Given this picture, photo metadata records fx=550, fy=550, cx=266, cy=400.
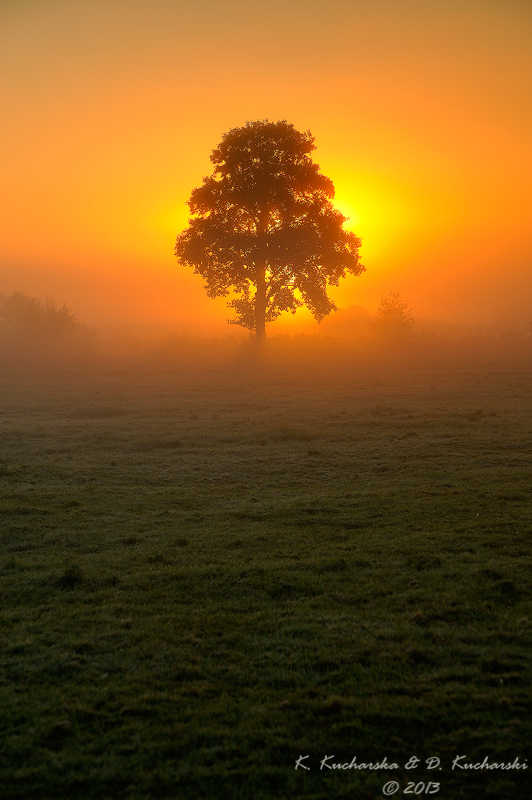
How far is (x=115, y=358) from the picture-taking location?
43.4 meters

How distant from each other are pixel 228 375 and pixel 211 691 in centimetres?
2852

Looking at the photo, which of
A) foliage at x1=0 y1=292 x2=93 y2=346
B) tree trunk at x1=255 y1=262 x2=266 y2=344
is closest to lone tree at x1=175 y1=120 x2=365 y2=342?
tree trunk at x1=255 y1=262 x2=266 y2=344

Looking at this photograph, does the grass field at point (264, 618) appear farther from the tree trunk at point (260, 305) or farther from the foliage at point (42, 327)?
the foliage at point (42, 327)

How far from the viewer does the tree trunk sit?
38.9 m

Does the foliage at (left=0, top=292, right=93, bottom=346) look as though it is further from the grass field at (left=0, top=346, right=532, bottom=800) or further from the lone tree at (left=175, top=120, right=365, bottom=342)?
the grass field at (left=0, top=346, right=532, bottom=800)

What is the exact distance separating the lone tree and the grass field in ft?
84.7

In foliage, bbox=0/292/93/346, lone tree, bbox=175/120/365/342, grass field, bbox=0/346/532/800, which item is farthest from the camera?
foliage, bbox=0/292/93/346

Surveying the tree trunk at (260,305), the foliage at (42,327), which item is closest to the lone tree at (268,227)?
the tree trunk at (260,305)

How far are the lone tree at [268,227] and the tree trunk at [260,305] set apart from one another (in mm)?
14

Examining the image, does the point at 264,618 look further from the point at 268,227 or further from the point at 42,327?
the point at 42,327

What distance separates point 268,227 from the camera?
127 ft

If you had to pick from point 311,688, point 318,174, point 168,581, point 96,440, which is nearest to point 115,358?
point 318,174

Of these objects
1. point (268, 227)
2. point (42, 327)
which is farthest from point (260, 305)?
point (42, 327)

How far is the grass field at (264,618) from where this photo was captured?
3.86 metres
